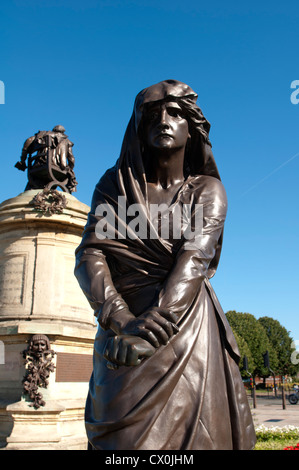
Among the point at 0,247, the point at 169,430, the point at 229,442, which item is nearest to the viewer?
the point at 169,430

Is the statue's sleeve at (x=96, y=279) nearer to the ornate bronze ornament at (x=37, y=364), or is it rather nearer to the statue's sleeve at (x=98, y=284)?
the statue's sleeve at (x=98, y=284)

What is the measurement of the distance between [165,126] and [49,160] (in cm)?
811

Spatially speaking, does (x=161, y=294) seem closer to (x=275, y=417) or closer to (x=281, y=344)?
(x=275, y=417)

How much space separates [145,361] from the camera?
7.39ft

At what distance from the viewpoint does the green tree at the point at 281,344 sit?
77.4 m

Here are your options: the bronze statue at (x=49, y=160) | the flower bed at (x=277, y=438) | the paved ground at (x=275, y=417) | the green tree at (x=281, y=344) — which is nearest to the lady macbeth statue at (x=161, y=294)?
the bronze statue at (x=49, y=160)

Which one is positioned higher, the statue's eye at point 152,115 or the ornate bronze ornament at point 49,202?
→ the ornate bronze ornament at point 49,202

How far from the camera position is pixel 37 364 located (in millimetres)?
8133

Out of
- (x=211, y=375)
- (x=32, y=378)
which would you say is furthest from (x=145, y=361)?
(x=32, y=378)

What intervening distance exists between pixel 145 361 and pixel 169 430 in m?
0.34

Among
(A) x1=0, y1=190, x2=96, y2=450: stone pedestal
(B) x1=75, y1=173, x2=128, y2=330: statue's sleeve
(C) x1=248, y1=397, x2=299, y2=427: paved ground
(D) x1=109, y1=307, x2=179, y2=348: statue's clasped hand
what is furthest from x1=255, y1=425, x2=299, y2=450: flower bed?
(D) x1=109, y1=307, x2=179, y2=348: statue's clasped hand

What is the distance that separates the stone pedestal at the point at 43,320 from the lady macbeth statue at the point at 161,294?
237 inches

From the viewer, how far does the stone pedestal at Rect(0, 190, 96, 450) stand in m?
7.83
